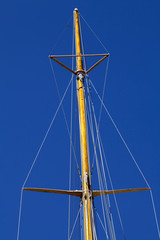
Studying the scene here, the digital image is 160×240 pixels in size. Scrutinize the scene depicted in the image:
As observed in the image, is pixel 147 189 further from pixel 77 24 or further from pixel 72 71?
pixel 77 24

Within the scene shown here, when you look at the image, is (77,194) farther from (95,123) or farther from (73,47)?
(73,47)

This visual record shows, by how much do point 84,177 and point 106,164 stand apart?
1.62m

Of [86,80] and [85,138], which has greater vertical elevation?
[86,80]

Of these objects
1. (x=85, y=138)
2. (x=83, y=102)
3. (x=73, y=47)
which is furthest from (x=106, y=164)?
(x=73, y=47)

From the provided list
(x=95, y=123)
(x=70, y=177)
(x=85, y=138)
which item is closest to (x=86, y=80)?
(x=95, y=123)

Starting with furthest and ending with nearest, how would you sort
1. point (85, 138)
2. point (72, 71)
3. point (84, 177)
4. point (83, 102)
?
1. point (72, 71)
2. point (83, 102)
3. point (85, 138)
4. point (84, 177)

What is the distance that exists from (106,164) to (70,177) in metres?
1.89

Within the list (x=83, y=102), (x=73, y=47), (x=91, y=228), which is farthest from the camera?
(x=73, y=47)

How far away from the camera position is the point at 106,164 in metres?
14.2

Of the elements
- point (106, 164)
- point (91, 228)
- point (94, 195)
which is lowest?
point (91, 228)

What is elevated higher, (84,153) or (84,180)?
(84,153)

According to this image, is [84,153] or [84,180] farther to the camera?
[84,153]

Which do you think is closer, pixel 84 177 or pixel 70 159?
pixel 84 177

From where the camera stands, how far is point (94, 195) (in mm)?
13227
